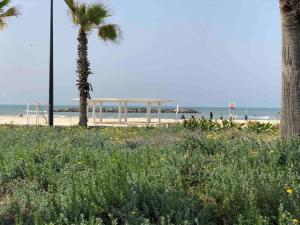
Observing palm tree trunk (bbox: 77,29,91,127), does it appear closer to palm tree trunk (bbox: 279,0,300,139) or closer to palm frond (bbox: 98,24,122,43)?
palm frond (bbox: 98,24,122,43)

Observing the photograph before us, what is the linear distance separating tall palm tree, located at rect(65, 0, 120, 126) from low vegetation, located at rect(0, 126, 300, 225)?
16102 mm

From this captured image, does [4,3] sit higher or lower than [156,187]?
higher

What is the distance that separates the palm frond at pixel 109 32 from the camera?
80.3 feet

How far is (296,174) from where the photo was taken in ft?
20.4

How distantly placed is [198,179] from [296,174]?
43.8 inches

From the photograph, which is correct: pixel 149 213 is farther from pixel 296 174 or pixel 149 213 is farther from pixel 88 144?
pixel 88 144

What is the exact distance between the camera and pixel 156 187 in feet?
18.9

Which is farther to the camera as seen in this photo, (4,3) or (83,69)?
(83,69)

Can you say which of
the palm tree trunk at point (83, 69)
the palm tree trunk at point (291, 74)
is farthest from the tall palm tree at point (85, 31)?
the palm tree trunk at point (291, 74)

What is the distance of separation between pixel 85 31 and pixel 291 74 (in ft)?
52.3

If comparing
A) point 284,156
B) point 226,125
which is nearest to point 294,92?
point 284,156

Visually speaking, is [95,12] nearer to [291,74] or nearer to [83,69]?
[83,69]

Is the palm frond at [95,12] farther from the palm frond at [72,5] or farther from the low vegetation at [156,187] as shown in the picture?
the low vegetation at [156,187]

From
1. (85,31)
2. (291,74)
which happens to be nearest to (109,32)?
(85,31)
